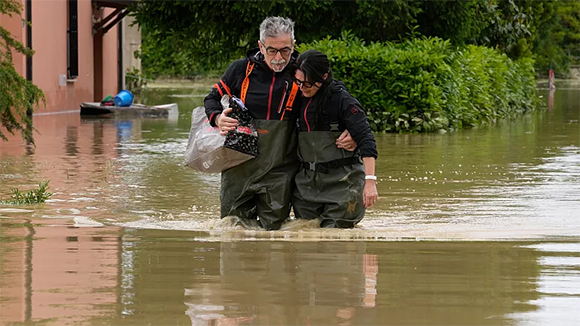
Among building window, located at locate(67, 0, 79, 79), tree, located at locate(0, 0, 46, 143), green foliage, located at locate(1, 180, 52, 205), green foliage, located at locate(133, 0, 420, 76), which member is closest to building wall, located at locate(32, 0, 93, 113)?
building window, located at locate(67, 0, 79, 79)

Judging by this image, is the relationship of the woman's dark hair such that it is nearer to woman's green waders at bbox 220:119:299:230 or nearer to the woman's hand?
woman's green waders at bbox 220:119:299:230

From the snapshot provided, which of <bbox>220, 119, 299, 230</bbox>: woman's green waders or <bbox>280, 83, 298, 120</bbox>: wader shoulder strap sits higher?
<bbox>280, 83, 298, 120</bbox>: wader shoulder strap

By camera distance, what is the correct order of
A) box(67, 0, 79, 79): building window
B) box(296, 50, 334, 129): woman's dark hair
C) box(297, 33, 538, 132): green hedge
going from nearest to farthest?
box(296, 50, 334, 129): woman's dark hair, box(297, 33, 538, 132): green hedge, box(67, 0, 79, 79): building window

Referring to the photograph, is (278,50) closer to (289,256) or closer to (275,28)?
(275,28)

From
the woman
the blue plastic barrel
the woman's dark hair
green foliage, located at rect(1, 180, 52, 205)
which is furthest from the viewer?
the blue plastic barrel

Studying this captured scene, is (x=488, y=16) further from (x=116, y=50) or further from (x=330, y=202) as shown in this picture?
(x=330, y=202)

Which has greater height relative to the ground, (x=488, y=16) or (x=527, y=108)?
(x=488, y=16)

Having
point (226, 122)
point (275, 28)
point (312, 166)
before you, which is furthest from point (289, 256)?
point (275, 28)

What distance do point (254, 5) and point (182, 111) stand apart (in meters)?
7.68

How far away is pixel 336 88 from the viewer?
305 inches

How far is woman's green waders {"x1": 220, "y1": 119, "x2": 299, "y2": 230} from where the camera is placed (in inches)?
310

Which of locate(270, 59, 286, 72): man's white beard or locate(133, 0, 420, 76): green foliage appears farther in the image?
locate(133, 0, 420, 76): green foliage

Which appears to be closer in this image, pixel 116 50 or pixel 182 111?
pixel 182 111

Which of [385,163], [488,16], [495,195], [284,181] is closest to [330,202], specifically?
[284,181]
